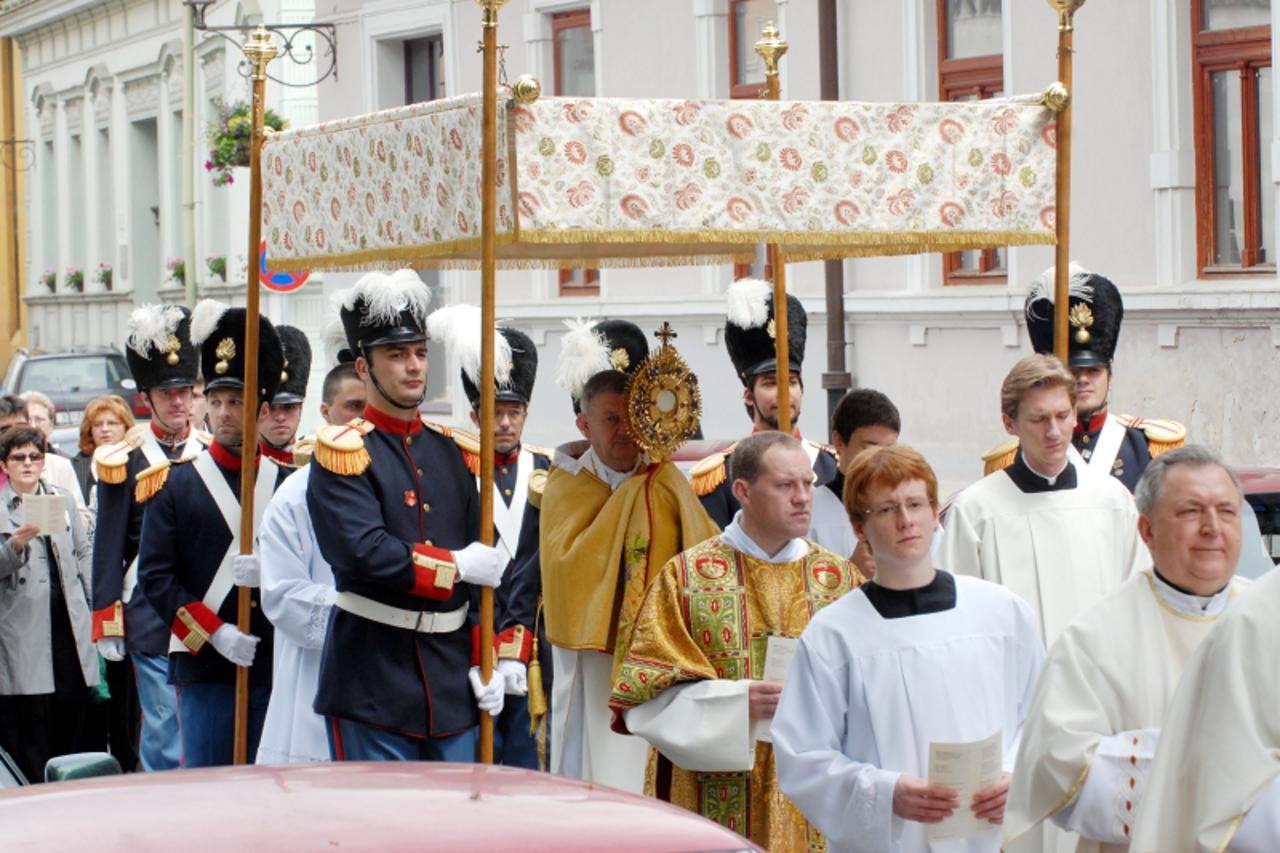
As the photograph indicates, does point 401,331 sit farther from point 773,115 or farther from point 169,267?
point 169,267

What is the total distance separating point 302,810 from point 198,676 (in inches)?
161

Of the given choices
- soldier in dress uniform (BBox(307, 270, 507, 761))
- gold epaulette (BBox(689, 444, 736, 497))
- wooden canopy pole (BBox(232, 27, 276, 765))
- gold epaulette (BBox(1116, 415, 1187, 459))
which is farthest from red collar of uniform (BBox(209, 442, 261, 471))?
gold epaulette (BBox(1116, 415, 1187, 459))

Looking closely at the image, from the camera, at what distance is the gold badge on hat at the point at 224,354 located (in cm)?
838

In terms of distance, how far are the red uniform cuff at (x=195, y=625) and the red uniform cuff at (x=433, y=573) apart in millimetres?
1373

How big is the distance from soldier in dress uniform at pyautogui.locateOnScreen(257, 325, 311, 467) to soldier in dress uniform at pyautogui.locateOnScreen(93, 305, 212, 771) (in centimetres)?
Answer: 26

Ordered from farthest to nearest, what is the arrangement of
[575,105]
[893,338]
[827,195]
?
[893,338] → [827,195] → [575,105]

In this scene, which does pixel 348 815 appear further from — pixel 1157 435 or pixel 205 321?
pixel 205 321

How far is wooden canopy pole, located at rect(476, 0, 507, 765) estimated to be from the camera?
615cm

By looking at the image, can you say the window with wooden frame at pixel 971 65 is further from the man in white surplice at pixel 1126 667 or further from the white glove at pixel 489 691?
the man in white surplice at pixel 1126 667

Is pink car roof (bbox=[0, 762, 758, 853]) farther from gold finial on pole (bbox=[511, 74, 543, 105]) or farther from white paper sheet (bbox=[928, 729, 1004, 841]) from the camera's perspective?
gold finial on pole (bbox=[511, 74, 543, 105])

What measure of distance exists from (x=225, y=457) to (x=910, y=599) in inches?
138

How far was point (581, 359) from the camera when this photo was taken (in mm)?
7086

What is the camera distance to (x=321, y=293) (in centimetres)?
2700

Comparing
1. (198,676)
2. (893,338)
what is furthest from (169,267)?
(198,676)
